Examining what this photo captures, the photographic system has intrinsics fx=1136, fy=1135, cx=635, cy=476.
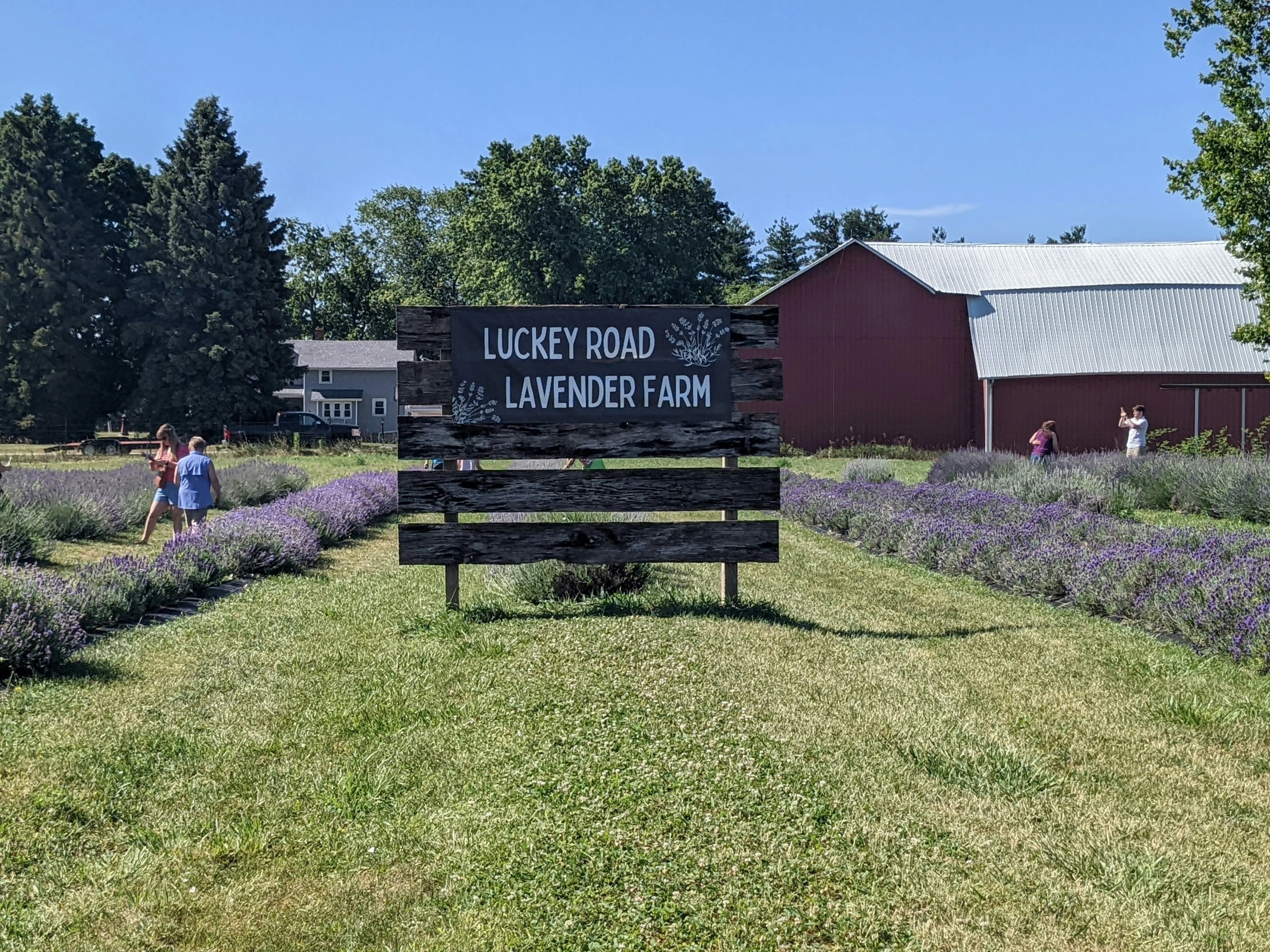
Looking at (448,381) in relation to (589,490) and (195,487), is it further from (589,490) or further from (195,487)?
(195,487)

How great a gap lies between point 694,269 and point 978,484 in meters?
45.3

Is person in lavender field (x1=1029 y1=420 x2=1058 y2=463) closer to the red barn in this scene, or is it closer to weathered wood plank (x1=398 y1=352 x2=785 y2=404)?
the red barn

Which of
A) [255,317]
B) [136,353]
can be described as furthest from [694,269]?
[136,353]

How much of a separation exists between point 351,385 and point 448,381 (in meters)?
65.5

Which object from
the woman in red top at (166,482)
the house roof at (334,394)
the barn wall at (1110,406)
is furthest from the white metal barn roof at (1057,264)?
the house roof at (334,394)

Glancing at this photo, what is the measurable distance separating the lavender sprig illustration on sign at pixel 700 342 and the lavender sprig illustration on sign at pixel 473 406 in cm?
155

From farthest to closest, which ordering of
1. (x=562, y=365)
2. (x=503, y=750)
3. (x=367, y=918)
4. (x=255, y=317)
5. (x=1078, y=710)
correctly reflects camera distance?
1. (x=255, y=317)
2. (x=562, y=365)
3. (x=1078, y=710)
4. (x=503, y=750)
5. (x=367, y=918)

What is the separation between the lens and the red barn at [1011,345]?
3784 cm

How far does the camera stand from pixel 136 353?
52344 mm

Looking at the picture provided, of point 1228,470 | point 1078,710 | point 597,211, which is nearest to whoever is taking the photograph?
point 1078,710

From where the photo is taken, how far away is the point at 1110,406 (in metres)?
37.9

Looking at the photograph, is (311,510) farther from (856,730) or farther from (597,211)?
(597,211)

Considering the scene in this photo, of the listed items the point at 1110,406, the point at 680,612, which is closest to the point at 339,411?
the point at 1110,406

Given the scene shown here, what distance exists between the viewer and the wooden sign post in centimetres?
924
